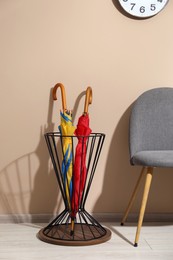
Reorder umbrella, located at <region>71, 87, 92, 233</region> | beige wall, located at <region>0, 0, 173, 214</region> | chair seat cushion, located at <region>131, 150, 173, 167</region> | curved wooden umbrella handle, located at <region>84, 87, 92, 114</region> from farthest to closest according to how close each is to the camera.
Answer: beige wall, located at <region>0, 0, 173, 214</region>, curved wooden umbrella handle, located at <region>84, 87, 92, 114</region>, umbrella, located at <region>71, 87, 92, 233</region>, chair seat cushion, located at <region>131, 150, 173, 167</region>

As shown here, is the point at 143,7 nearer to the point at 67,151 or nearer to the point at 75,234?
the point at 67,151

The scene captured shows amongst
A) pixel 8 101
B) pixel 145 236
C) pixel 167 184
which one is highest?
pixel 8 101

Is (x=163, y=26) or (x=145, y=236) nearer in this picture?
(x=145, y=236)

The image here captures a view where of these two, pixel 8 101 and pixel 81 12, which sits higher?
pixel 81 12

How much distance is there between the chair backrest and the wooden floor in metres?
0.46

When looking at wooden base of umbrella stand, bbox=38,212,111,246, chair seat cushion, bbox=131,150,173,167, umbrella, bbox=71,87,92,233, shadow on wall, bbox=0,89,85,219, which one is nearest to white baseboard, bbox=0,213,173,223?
shadow on wall, bbox=0,89,85,219

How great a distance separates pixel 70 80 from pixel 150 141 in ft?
1.82

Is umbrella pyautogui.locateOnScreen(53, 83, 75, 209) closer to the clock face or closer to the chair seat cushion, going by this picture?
the chair seat cushion

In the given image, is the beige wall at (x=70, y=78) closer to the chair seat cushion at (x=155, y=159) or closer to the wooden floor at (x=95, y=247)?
the wooden floor at (x=95, y=247)

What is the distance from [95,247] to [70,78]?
0.94 m

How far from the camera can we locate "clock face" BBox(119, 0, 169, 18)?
2.41 metres

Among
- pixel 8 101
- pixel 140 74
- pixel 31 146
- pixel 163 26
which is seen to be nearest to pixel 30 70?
pixel 8 101

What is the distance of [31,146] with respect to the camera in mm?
2400

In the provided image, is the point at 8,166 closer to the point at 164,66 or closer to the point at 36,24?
the point at 36,24
